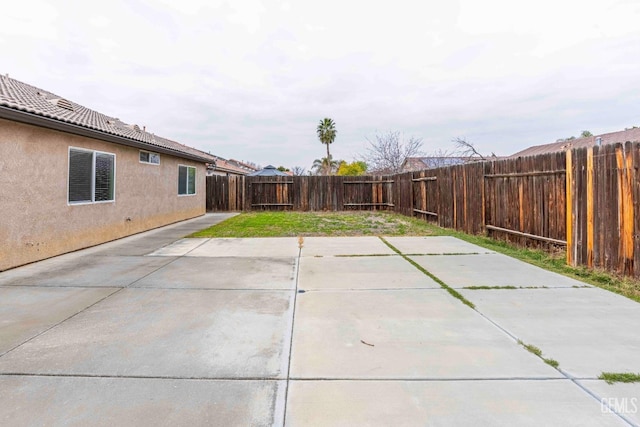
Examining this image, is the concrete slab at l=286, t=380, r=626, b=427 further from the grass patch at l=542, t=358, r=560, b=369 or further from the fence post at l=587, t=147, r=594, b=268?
the fence post at l=587, t=147, r=594, b=268

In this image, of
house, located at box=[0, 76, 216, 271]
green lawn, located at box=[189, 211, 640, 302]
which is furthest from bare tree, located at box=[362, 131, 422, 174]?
house, located at box=[0, 76, 216, 271]

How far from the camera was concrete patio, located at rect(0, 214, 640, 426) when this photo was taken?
1.99 m

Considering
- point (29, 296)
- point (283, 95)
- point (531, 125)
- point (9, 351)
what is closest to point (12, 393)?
point (9, 351)

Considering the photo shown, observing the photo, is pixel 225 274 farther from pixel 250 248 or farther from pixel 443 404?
pixel 443 404

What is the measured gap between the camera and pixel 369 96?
1894 cm

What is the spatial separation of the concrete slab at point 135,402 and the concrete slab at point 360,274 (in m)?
2.41

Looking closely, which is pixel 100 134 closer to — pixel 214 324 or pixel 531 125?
pixel 214 324

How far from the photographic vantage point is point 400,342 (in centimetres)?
293

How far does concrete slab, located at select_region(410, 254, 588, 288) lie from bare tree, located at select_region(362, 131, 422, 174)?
18632mm

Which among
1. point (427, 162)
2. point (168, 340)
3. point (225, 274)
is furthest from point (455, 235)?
point (427, 162)

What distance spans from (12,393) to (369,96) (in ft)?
63.2

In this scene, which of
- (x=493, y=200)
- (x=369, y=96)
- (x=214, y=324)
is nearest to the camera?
(x=214, y=324)

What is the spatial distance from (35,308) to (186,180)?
10.8 metres

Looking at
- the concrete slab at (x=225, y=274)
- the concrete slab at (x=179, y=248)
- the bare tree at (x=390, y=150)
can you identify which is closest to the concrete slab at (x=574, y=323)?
the concrete slab at (x=225, y=274)
